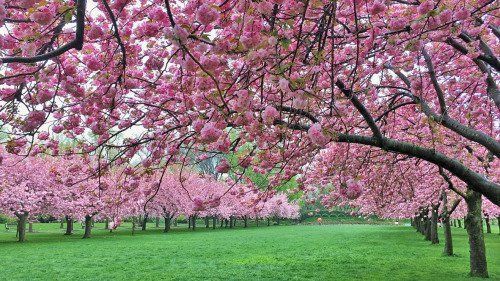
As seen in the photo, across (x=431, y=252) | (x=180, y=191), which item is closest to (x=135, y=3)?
(x=431, y=252)

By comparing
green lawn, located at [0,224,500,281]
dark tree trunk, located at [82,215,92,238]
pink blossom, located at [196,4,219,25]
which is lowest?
green lawn, located at [0,224,500,281]

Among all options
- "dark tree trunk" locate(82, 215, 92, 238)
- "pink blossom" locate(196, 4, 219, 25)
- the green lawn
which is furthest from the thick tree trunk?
"dark tree trunk" locate(82, 215, 92, 238)

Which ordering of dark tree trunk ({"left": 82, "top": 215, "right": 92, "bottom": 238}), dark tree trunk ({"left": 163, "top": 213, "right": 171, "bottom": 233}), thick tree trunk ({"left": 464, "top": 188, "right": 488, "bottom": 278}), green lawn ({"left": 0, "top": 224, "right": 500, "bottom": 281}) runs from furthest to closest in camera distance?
dark tree trunk ({"left": 163, "top": 213, "right": 171, "bottom": 233}) < dark tree trunk ({"left": 82, "top": 215, "right": 92, "bottom": 238}) < green lawn ({"left": 0, "top": 224, "right": 500, "bottom": 281}) < thick tree trunk ({"left": 464, "top": 188, "right": 488, "bottom": 278})

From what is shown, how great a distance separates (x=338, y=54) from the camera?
19.6 ft

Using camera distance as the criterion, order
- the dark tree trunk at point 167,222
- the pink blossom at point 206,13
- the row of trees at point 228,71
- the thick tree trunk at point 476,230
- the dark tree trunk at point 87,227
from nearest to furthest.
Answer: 1. the pink blossom at point 206,13
2. the row of trees at point 228,71
3. the thick tree trunk at point 476,230
4. the dark tree trunk at point 87,227
5. the dark tree trunk at point 167,222

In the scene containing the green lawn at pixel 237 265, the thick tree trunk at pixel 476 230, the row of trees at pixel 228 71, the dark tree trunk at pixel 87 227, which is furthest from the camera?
the dark tree trunk at pixel 87 227

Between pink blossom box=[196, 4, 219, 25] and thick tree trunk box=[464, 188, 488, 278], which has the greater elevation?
pink blossom box=[196, 4, 219, 25]

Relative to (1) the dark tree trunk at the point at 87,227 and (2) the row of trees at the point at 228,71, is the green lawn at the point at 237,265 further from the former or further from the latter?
(1) the dark tree trunk at the point at 87,227

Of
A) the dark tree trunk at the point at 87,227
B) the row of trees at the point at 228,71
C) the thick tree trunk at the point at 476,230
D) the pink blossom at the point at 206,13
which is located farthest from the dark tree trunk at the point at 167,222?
the pink blossom at the point at 206,13

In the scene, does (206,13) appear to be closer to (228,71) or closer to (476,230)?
(228,71)

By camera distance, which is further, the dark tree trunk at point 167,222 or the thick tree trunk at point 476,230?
the dark tree trunk at point 167,222

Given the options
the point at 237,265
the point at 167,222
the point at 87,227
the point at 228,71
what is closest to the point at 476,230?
the point at 237,265

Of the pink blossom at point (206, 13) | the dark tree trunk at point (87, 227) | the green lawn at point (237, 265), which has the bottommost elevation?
the green lawn at point (237, 265)

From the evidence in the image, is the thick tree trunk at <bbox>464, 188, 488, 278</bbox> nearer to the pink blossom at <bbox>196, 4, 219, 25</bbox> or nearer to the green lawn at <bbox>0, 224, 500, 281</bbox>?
the green lawn at <bbox>0, 224, 500, 281</bbox>
